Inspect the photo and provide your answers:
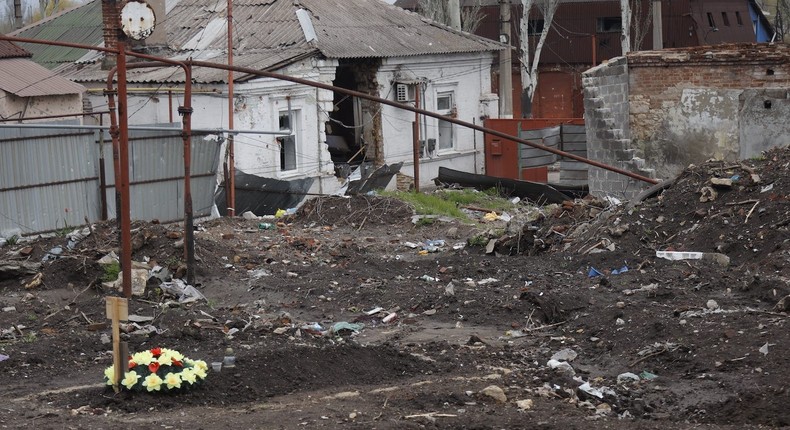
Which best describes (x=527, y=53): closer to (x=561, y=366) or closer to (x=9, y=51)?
(x=9, y=51)

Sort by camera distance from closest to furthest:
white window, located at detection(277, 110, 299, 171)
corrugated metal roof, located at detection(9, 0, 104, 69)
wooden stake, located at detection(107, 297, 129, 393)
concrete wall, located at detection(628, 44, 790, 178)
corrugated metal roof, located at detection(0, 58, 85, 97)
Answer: wooden stake, located at detection(107, 297, 129, 393), concrete wall, located at detection(628, 44, 790, 178), corrugated metal roof, located at detection(0, 58, 85, 97), white window, located at detection(277, 110, 299, 171), corrugated metal roof, located at detection(9, 0, 104, 69)

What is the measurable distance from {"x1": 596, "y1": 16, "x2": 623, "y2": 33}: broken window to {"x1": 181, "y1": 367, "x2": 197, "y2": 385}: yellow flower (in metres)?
35.7

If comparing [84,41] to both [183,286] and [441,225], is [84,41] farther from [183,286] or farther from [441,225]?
[183,286]

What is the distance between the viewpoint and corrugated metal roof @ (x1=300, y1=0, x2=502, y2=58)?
24625 millimetres

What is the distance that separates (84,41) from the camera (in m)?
27.0

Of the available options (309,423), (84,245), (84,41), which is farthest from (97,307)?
(84,41)

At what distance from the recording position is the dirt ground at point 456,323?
7.90 metres

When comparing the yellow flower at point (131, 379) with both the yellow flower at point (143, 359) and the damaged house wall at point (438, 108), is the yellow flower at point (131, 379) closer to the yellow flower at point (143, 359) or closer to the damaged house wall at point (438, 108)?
the yellow flower at point (143, 359)

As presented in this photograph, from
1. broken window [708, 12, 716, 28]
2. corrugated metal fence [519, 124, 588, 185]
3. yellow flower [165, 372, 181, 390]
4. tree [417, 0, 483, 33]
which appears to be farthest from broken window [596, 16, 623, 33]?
Answer: yellow flower [165, 372, 181, 390]

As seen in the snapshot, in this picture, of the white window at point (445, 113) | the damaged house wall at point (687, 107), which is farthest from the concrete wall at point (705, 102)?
the white window at point (445, 113)

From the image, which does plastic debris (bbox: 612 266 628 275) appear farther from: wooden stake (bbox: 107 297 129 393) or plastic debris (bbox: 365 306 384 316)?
wooden stake (bbox: 107 297 129 393)

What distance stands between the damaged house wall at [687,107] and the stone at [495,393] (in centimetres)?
1226

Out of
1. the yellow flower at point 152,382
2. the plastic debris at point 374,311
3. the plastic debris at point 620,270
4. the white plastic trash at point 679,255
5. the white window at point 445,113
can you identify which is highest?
the white window at point 445,113

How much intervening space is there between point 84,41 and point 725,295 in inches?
789
